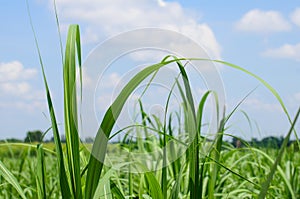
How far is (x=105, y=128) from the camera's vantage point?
745 mm

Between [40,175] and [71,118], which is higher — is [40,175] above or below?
below

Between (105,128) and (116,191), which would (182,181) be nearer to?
(116,191)

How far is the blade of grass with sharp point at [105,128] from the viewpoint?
2.36 feet

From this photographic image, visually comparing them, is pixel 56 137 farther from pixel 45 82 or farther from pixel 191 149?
pixel 191 149

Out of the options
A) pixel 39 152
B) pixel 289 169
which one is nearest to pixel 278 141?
pixel 289 169

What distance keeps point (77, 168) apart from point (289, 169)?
1693 millimetres

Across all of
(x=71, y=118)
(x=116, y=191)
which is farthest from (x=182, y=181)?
(x=71, y=118)

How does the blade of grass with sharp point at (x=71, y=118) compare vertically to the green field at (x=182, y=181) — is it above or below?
above

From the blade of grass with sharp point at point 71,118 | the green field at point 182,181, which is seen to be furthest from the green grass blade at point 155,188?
the blade of grass with sharp point at point 71,118

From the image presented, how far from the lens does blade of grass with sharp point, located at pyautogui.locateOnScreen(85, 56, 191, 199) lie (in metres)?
0.72

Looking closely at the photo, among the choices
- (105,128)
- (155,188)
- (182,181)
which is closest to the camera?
(105,128)

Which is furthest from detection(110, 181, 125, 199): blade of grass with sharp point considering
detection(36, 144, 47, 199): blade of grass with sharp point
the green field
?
detection(36, 144, 47, 199): blade of grass with sharp point

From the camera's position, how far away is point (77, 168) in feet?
2.61

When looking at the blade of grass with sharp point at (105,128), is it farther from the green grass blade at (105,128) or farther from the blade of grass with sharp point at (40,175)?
the blade of grass with sharp point at (40,175)
